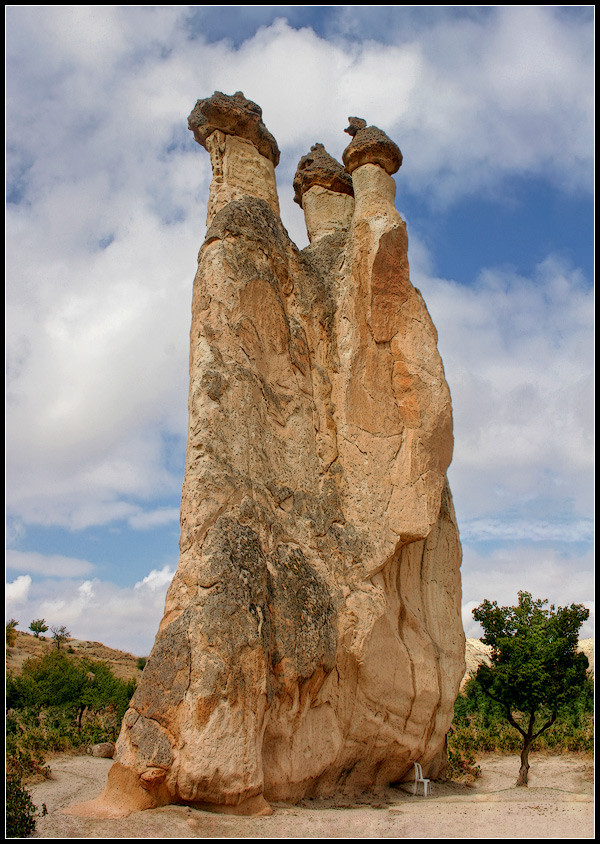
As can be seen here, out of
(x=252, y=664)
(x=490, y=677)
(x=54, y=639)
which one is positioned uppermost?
(x=252, y=664)

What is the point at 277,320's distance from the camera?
389 inches

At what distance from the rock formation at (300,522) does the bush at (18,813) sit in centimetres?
82

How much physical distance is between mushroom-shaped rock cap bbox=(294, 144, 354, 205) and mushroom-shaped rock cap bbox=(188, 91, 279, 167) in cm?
228

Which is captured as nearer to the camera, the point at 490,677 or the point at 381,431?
the point at 381,431

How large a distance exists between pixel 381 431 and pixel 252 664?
4531 mm

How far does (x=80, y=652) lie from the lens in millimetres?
36906

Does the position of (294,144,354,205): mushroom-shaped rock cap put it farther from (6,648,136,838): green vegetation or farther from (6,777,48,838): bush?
(6,648,136,838): green vegetation

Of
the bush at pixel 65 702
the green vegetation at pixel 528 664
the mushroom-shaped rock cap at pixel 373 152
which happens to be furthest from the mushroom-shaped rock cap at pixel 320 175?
the bush at pixel 65 702

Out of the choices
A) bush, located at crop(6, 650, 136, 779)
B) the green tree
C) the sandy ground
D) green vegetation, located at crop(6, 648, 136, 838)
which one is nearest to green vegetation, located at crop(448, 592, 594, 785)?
the green tree

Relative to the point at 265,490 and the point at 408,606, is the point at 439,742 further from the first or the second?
the point at 265,490

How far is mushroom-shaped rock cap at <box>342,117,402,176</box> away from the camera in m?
12.2

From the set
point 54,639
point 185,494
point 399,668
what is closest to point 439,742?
point 399,668

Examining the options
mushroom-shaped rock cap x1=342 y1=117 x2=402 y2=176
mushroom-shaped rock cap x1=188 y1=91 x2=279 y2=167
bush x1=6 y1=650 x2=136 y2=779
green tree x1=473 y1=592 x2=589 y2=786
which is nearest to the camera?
mushroom-shaped rock cap x1=188 y1=91 x2=279 y2=167

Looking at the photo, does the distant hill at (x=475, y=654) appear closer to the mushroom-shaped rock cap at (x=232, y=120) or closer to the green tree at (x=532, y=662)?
the green tree at (x=532, y=662)
